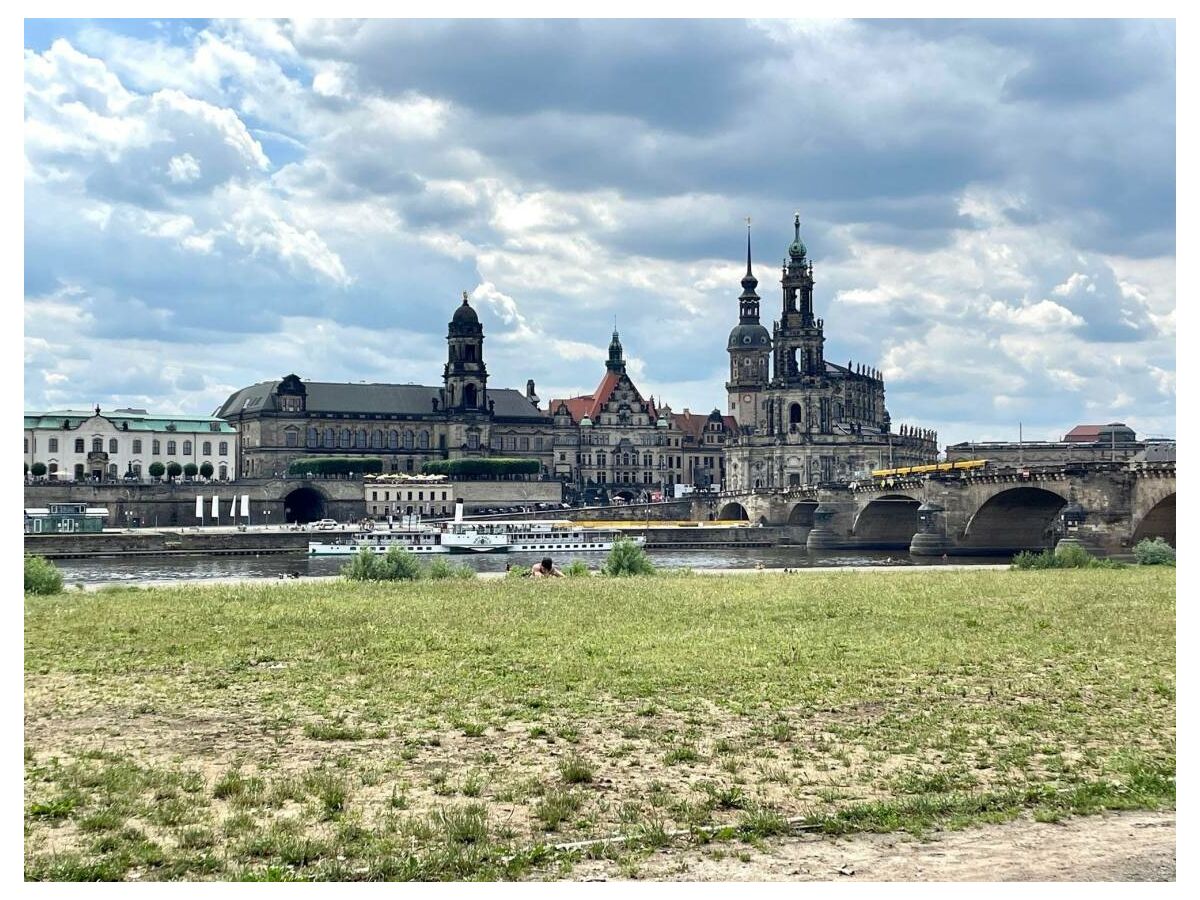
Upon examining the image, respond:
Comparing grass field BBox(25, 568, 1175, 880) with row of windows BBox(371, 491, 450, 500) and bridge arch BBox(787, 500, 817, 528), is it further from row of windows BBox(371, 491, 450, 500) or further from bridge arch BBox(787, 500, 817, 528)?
row of windows BBox(371, 491, 450, 500)

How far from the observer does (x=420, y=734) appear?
14.5 metres

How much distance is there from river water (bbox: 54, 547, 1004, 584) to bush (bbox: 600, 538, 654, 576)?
682 inches

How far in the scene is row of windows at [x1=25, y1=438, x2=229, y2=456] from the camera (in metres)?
114

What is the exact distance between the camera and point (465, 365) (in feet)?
460

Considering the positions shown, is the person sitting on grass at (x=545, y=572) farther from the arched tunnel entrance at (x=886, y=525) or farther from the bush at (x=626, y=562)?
the arched tunnel entrance at (x=886, y=525)

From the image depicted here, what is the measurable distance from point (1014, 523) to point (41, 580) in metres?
58.1

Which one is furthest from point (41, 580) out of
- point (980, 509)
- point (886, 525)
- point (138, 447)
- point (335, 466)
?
point (335, 466)

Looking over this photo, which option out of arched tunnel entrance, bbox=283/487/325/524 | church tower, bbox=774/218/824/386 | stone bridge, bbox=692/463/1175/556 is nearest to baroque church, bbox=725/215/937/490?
church tower, bbox=774/218/824/386

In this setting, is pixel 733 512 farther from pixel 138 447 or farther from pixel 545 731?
pixel 545 731

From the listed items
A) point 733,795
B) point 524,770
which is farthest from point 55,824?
point 733,795

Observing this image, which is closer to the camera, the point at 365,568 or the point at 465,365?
the point at 365,568

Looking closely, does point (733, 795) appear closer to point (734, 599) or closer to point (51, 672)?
point (51, 672)

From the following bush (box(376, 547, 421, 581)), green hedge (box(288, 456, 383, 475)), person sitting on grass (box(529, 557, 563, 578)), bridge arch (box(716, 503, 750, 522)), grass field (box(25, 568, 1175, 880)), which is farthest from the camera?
Result: green hedge (box(288, 456, 383, 475))

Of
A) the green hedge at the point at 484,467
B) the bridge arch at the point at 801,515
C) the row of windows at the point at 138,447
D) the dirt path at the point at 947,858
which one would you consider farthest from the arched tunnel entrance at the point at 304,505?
the dirt path at the point at 947,858
